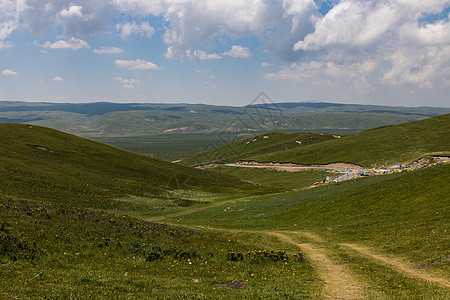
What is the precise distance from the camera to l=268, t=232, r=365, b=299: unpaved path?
662 inches

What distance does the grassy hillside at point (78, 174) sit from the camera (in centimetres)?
5788

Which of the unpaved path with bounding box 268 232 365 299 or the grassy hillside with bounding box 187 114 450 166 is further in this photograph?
the grassy hillside with bounding box 187 114 450 166

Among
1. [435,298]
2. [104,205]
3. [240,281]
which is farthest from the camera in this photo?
[104,205]

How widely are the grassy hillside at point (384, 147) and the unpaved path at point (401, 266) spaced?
312 feet

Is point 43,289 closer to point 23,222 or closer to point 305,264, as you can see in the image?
point 23,222

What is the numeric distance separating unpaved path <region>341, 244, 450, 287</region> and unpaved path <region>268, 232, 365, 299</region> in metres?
3.03

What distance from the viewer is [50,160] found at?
283 ft

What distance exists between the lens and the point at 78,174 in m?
77.3

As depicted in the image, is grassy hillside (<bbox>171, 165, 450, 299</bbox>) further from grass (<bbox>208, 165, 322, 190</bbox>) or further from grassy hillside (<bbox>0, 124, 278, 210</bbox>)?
grass (<bbox>208, 165, 322, 190</bbox>)

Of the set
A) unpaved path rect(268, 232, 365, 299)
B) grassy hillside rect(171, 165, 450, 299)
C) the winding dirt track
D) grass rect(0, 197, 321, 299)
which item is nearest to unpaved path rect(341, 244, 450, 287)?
the winding dirt track

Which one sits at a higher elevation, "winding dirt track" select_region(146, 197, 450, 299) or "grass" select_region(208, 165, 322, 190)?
"winding dirt track" select_region(146, 197, 450, 299)

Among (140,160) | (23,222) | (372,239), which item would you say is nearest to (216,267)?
(23,222)

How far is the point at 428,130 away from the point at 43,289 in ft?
543

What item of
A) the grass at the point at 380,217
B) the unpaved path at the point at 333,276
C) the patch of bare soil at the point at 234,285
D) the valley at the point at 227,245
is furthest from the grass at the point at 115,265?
the grass at the point at 380,217
